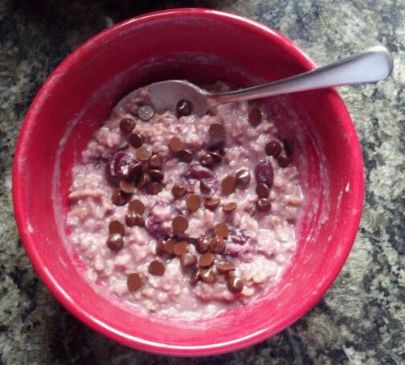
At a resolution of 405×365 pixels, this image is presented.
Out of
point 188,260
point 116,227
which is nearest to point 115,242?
point 116,227

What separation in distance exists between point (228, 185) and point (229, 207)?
0.14ft

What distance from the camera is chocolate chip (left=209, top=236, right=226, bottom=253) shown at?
1.26 m

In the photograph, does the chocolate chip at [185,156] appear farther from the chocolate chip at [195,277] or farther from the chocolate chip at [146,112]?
the chocolate chip at [195,277]

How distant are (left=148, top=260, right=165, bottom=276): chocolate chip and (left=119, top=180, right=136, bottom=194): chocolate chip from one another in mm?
133

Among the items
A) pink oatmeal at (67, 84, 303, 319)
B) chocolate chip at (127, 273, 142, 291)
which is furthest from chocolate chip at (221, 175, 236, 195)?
chocolate chip at (127, 273, 142, 291)

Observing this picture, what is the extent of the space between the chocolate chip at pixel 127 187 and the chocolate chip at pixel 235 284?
0.76 feet

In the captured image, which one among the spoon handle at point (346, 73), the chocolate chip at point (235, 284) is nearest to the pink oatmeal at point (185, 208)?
the chocolate chip at point (235, 284)

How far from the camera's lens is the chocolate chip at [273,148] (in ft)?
4.29

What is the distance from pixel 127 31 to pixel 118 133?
19cm

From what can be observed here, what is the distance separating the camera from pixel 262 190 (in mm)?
1280

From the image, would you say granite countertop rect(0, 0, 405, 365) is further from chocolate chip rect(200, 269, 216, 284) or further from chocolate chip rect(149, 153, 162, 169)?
chocolate chip rect(149, 153, 162, 169)

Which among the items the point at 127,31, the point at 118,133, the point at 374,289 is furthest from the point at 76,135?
the point at 374,289

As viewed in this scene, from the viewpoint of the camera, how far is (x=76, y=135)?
1.33m

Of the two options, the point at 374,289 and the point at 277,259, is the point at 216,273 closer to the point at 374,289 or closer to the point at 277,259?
the point at 277,259
